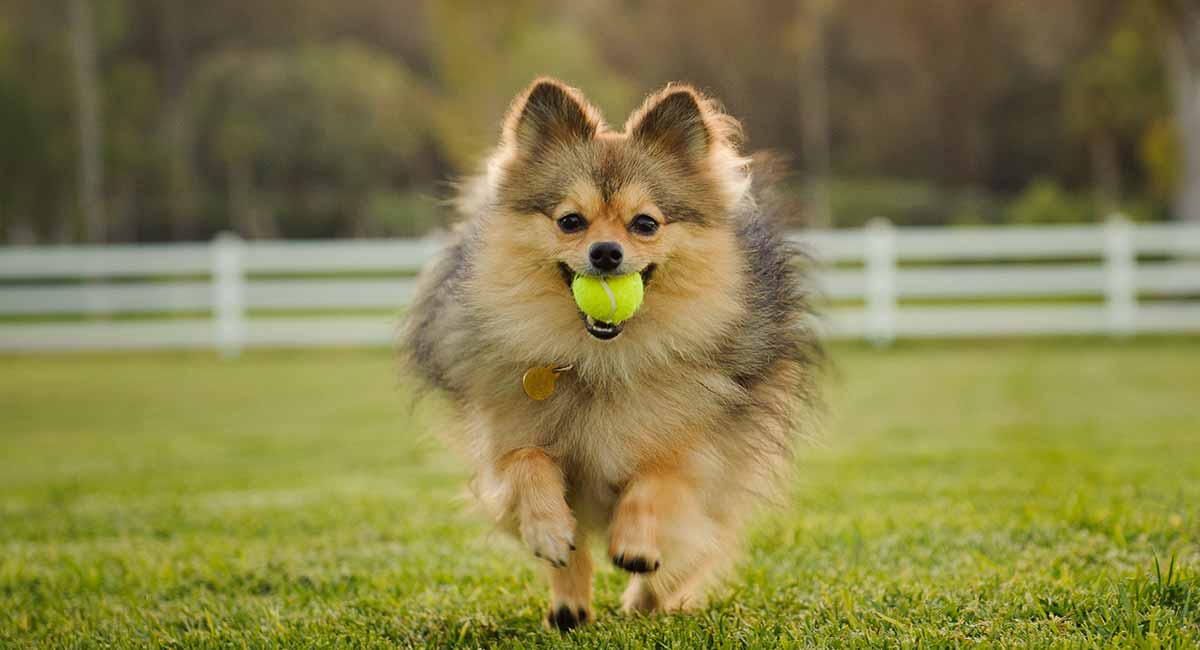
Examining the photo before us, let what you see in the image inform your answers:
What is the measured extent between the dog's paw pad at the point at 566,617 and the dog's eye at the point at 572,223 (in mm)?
1167

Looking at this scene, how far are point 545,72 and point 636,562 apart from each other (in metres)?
23.7

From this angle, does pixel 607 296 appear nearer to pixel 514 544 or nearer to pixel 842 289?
pixel 514 544

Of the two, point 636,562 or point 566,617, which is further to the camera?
point 566,617

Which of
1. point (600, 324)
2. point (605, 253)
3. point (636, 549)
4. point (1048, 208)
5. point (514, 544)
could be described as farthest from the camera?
point (1048, 208)

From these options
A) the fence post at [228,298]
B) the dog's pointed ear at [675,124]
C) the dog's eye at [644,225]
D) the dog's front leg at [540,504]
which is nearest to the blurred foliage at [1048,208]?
the fence post at [228,298]

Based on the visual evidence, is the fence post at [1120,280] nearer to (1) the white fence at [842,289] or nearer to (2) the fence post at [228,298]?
(1) the white fence at [842,289]

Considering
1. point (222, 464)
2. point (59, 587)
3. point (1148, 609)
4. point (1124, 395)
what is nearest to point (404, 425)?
point (222, 464)

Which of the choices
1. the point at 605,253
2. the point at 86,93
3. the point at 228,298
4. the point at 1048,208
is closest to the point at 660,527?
the point at 605,253

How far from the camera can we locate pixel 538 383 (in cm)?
372

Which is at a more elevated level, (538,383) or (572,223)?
(572,223)

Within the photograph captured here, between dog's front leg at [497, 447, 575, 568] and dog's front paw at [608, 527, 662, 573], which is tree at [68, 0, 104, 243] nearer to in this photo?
dog's front leg at [497, 447, 575, 568]

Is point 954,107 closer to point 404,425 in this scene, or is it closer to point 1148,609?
point 404,425

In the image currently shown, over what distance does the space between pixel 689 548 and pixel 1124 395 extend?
27.6ft

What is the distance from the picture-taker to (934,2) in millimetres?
29672
